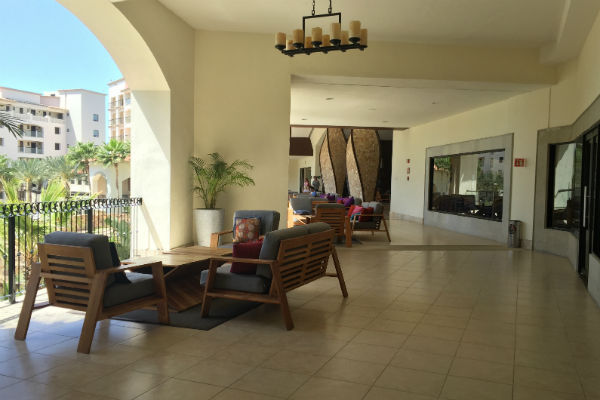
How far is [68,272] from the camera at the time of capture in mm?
3570

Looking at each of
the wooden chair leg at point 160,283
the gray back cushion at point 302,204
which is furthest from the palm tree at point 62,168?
the wooden chair leg at point 160,283

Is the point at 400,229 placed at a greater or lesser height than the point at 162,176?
lesser

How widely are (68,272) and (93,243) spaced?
34 cm

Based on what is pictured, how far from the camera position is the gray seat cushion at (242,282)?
4.11 meters

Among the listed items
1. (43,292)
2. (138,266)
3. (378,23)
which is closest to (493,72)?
(378,23)

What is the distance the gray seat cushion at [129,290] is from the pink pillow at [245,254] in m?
0.76

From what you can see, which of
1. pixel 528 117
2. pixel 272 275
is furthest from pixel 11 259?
pixel 528 117

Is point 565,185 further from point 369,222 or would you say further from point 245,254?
point 245,254

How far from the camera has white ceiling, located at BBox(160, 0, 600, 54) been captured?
21.6 feet

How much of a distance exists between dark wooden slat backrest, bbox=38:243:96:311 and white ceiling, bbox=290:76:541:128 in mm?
5870

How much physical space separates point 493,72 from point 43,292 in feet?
26.5

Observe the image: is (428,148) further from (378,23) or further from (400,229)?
(378,23)

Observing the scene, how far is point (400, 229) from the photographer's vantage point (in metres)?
12.7

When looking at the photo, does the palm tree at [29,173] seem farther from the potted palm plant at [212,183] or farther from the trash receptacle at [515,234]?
the trash receptacle at [515,234]
